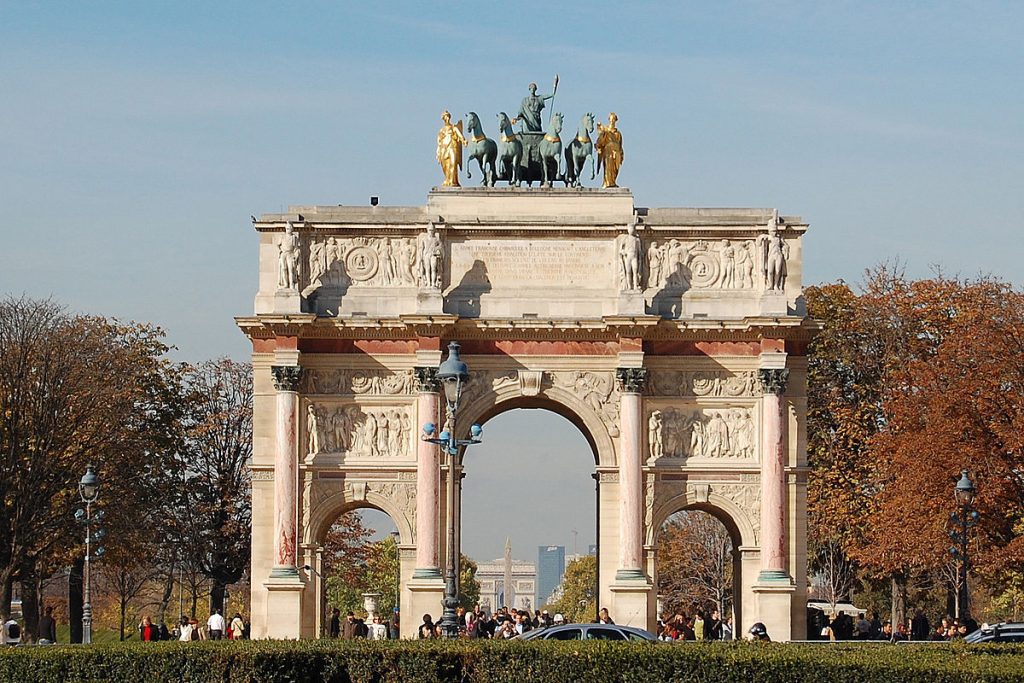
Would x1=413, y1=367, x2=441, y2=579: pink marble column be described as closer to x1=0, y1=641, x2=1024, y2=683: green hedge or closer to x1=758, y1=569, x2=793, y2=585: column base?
x1=758, y1=569, x2=793, y2=585: column base

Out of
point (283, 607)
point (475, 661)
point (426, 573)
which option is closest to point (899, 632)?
point (426, 573)

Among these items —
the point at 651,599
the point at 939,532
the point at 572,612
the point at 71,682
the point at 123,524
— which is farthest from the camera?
the point at 572,612

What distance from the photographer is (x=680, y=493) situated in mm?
54188

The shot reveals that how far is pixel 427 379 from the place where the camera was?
176ft

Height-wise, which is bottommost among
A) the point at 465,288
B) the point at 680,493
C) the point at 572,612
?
the point at 572,612

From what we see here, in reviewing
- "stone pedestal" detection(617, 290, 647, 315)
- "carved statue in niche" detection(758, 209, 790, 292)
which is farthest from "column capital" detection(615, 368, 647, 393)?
"carved statue in niche" detection(758, 209, 790, 292)

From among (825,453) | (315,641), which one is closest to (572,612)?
(825,453)

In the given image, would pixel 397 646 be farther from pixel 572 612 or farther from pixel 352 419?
pixel 572 612

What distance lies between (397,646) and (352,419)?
71.3 feet

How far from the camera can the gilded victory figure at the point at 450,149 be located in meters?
55.8

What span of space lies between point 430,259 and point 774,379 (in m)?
9.64

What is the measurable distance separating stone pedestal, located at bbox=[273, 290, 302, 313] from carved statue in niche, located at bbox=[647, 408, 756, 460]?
989 cm

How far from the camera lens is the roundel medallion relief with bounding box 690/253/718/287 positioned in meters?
54.6

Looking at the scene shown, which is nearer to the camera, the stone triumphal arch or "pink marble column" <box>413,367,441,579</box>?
"pink marble column" <box>413,367,441,579</box>
